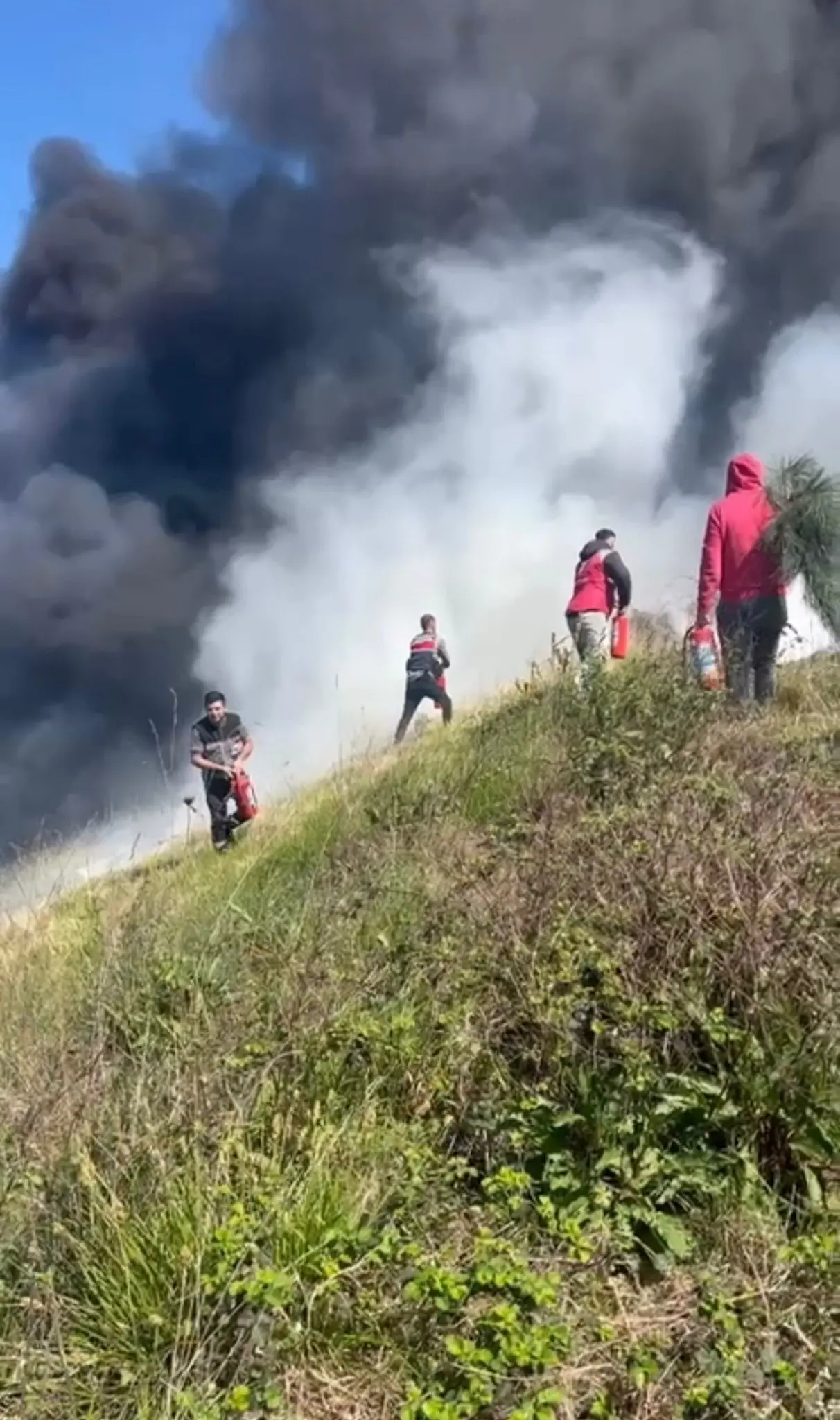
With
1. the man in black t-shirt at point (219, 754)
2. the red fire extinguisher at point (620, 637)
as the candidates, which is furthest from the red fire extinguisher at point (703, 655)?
the man in black t-shirt at point (219, 754)

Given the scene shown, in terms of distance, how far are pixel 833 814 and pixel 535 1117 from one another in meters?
1.59

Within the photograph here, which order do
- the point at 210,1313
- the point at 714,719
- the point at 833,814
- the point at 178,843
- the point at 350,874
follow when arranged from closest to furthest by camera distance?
the point at 210,1313 < the point at 833,814 < the point at 350,874 < the point at 714,719 < the point at 178,843

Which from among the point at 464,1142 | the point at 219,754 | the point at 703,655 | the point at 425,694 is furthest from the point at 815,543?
the point at 425,694

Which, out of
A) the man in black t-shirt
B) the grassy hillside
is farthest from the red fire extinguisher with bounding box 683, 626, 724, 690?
the man in black t-shirt

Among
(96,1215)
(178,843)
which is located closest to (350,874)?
(96,1215)

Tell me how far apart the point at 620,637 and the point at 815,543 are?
104 inches

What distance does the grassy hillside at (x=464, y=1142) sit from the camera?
2.05 meters

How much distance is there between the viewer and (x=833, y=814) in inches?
143

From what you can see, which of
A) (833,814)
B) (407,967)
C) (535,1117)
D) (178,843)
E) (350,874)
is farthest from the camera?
(178,843)

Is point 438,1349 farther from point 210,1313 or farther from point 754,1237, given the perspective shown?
point 754,1237

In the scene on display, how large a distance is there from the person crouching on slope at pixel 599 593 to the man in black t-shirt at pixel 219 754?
3235 millimetres

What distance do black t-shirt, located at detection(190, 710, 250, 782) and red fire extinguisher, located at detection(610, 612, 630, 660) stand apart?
3686mm

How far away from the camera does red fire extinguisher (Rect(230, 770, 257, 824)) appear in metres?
9.62

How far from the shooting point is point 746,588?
683 cm
